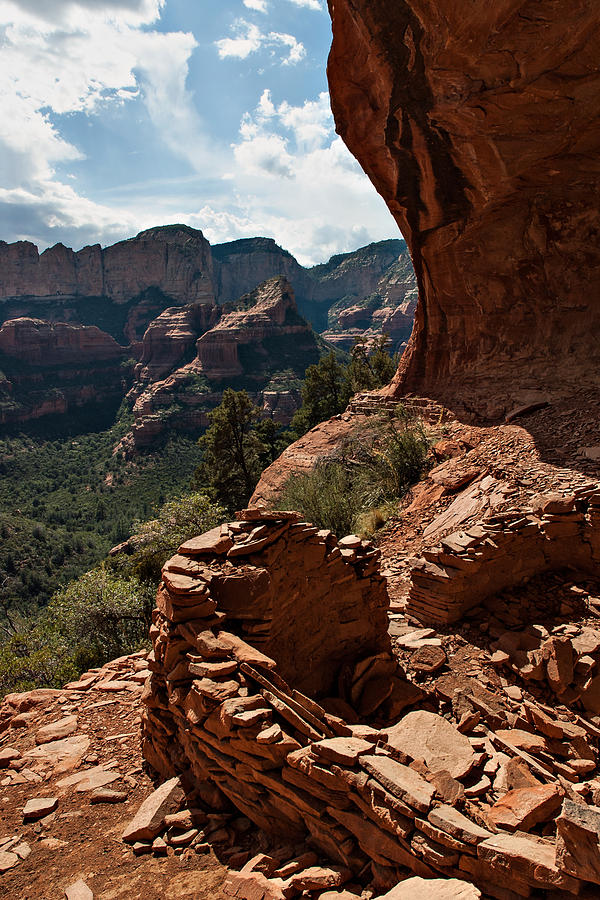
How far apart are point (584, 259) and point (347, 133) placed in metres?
7.37

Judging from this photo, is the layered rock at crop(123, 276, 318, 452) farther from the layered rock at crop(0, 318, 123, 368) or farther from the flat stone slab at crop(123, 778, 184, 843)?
the flat stone slab at crop(123, 778, 184, 843)

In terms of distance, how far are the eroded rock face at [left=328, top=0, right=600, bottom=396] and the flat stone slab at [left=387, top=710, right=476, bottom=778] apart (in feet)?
34.2

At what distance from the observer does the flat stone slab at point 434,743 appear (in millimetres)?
3705

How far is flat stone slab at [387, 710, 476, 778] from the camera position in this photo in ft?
12.2

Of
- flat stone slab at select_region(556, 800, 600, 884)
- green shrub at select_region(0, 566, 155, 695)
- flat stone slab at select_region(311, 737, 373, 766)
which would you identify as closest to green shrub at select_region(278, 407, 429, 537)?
green shrub at select_region(0, 566, 155, 695)

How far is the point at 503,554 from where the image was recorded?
22.1ft

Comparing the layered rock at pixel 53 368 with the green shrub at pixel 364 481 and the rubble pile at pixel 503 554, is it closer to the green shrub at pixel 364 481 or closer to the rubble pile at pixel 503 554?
the green shrub at pixel 364 481

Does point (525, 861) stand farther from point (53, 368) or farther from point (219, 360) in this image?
point (53, 368)

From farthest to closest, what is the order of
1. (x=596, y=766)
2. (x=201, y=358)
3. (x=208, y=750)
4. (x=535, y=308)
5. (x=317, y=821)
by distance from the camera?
(x=201, y=358) → (x=535, y=308) → (x=596, y=766) → (x=208, y=750) → (x=317, y=821)

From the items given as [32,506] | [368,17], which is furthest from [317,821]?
[32,506]

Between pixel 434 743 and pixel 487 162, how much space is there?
41.9 feet

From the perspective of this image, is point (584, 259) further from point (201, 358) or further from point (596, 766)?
point (201, 358)

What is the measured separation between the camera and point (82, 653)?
31.6 ft

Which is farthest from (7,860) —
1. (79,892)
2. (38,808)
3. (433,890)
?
(433,890)
